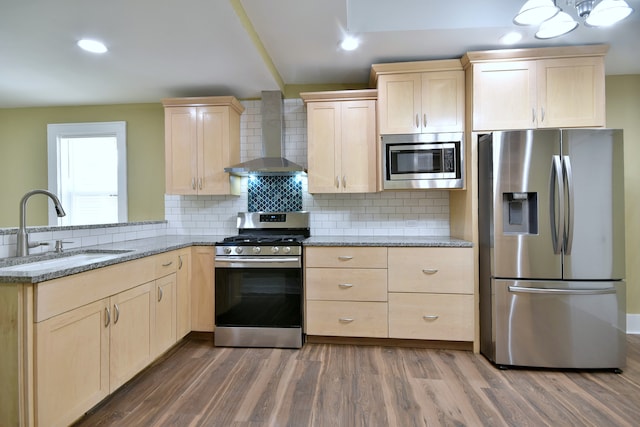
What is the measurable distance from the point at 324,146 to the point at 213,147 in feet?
3.71

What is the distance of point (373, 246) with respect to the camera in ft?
8.79

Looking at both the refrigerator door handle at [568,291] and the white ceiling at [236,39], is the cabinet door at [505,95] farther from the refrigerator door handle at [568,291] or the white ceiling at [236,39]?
the refrigerator door handle at [568,291]

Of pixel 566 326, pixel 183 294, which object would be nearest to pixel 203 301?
pixel 183 294

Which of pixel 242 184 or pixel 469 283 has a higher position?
pixel 242 184

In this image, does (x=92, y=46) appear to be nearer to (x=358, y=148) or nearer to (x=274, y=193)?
(x=274, y=193)

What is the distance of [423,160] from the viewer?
278 cm

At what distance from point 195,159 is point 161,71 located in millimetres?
831

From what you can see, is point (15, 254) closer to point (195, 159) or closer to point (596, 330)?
point (195, 159)

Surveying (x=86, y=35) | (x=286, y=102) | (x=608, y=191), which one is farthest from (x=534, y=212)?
(x=86, y=35)

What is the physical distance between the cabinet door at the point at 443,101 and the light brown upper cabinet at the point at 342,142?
473 millimetres

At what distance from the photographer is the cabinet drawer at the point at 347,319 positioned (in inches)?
105

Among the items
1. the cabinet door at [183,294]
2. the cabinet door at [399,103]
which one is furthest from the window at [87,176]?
the cabinet door at [399,103]

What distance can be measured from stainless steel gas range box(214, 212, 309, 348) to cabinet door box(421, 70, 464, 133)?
1582 millimetres

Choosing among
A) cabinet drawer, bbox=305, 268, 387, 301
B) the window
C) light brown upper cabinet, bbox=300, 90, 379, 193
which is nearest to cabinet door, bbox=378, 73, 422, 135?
light brown upper cabinet, bbox=300, 90, 379, 193
